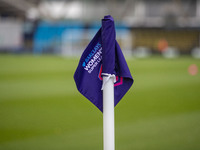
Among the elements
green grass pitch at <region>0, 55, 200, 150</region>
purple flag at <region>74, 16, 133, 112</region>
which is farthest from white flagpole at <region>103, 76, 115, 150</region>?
green grass pitch at <region>0, 55, 200, 150</region>

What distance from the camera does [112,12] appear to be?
44562mm

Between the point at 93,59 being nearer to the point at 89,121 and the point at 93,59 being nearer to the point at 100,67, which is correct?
the point at 100,67

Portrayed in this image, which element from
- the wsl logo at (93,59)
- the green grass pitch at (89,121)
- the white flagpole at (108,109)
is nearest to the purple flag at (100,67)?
the wsl logo at (93,59)

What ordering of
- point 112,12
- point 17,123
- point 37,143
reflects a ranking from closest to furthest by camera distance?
point 37,143 < point 17,123 < point 112,12

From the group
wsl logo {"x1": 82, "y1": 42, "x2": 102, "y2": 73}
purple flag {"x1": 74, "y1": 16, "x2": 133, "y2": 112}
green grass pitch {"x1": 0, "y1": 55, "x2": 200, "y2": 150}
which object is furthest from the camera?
green grass pitch {"x1": 0, "y1": 55, "x2": 200, "y2": 150}

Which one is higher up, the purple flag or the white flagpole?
the purple flag

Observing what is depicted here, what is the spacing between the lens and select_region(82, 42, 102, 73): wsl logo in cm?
244

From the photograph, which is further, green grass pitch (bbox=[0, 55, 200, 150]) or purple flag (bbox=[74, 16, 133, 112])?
green grass pitch (bbox=[0, 55, 200, 150])

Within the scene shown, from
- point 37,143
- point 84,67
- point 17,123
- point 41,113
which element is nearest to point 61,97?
point 41,113

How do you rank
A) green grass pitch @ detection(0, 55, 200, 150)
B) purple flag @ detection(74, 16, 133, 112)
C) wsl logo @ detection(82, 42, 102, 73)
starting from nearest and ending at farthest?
purple flag @ detection(74, 16, 133, 112) < wsl logo @ detection(82, 42, 102, 73) < green grass pitch @ detection(0, 55, 200, 150)

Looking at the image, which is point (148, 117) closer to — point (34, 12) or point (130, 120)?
point (130, 120)

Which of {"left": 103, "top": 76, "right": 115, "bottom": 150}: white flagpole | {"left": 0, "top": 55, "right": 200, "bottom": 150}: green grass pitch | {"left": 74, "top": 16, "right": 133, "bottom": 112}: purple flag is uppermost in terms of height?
{"left": 74, "top": 16, "right": 133, "bottom": 112}: purple flag

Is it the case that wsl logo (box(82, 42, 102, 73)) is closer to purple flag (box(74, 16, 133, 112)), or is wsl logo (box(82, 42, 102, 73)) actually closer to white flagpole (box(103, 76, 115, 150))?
purple flag (box(74, 16, 133, 112))

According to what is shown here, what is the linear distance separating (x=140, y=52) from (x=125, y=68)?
121ft
